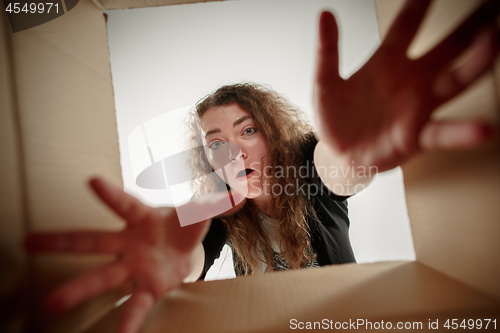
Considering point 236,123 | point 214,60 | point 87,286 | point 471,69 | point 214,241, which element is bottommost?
point 214,241

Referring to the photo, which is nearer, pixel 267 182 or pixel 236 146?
pixel 236 146

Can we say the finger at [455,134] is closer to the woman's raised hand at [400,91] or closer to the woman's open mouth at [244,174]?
the woman's raised hand at [400,91]

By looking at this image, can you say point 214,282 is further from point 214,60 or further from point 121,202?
point 214,60

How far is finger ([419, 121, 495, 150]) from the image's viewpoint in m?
0.20

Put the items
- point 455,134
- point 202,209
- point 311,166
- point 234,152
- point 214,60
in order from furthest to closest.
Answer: point 311,166
point 234,152
point 214,60
point 202,209
point 455,134

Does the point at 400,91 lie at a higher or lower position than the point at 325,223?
higher

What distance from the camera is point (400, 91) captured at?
0.27 meters

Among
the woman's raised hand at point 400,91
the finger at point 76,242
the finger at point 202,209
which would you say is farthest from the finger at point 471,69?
the finger at point 76,242

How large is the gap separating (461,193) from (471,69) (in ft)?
0.42

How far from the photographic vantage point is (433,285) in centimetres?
29

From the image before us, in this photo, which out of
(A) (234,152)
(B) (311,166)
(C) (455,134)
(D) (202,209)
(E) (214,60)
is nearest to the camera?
(C) (455,134)

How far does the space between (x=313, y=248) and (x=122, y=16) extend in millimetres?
775

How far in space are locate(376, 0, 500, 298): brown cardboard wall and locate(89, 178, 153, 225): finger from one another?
0.34 m

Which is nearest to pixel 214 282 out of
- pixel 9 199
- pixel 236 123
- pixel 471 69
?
pixel 9 199
